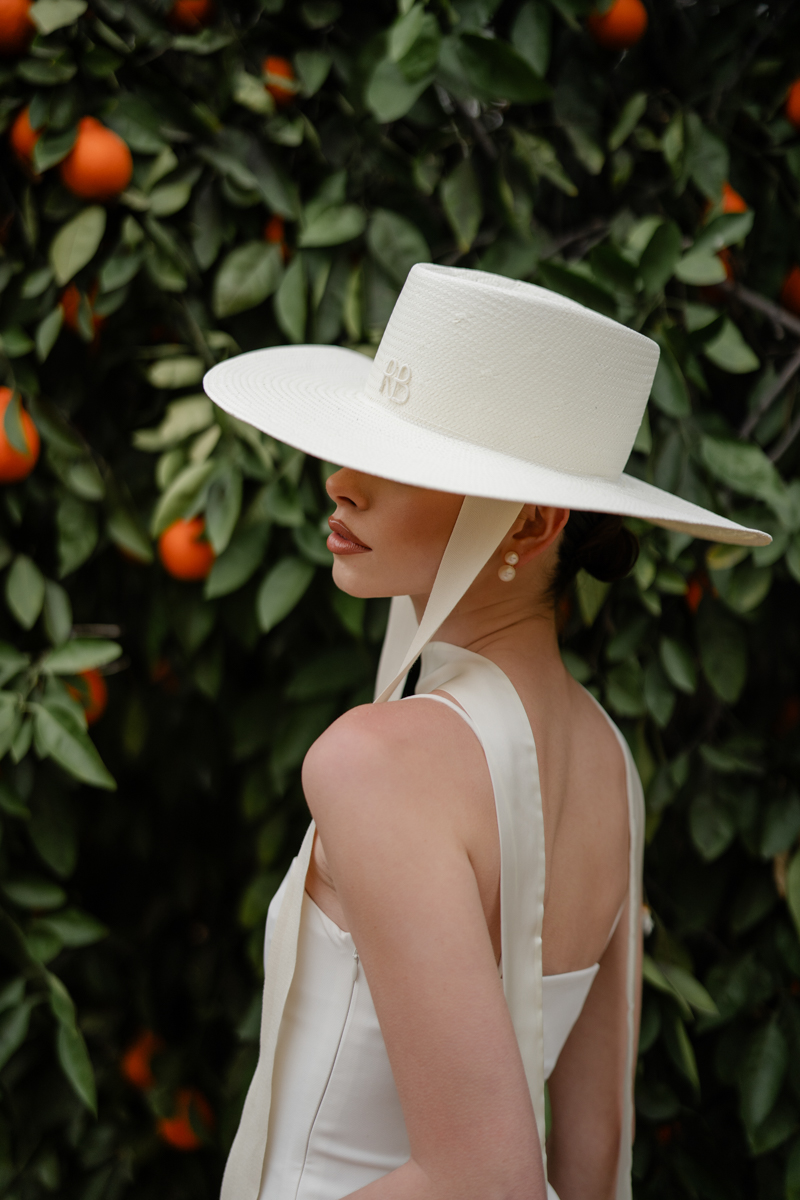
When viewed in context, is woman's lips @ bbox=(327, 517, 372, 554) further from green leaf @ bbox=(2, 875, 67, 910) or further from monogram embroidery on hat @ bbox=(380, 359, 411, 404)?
green leaf @ bbox=(2, 875, 67, 910)

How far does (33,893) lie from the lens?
105cm

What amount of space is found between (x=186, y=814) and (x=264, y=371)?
800 mm

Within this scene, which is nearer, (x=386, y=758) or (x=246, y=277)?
(x=386, y=758)

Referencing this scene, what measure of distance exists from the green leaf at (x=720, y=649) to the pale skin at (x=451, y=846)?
35 cm

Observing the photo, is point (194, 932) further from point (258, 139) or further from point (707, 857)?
point (258, 139)

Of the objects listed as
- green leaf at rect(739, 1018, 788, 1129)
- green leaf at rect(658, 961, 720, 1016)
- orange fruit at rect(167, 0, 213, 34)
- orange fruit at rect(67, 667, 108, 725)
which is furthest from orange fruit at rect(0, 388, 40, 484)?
green leaf at rect(739, 1018, 788, 1129)

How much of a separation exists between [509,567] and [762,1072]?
2.61 ft

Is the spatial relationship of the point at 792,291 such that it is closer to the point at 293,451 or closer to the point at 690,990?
the point at 293,451

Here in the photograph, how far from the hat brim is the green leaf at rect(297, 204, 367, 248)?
33 centimetres

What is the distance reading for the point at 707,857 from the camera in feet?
3.46

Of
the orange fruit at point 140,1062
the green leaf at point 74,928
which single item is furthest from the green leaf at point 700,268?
the orange fruit at point 140,1062

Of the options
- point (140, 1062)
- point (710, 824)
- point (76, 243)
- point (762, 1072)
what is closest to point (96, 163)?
point (76, 243)

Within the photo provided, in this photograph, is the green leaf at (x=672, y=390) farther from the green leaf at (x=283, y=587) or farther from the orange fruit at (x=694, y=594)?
the green leaf at (x=283, y=587)

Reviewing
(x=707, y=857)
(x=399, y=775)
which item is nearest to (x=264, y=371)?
(x=399, y=775)
